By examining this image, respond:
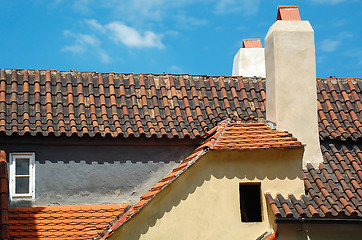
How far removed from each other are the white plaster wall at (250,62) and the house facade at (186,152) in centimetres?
239

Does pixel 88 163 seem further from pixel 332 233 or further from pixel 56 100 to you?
pixel 332 233

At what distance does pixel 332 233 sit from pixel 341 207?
57cm

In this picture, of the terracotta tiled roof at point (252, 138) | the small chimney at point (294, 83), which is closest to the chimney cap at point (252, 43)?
the small chimney at point (294, 83)

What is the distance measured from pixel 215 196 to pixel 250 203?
1.04 m

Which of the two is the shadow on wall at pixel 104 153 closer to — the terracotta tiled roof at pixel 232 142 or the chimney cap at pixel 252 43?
the terracotta tiled roof at pixel 232 142

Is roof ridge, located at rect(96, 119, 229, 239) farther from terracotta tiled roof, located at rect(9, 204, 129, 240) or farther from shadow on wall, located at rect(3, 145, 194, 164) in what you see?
shadow on wall, located at rect(3, 145, 194, 164)

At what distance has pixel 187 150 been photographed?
15445 mm

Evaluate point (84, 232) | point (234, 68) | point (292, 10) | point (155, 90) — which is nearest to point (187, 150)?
point (155, 90)

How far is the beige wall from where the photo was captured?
41.3 feet

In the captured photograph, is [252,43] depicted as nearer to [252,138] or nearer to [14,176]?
[252,138]

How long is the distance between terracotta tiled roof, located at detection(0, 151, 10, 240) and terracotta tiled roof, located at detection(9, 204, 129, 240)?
69 centimetres

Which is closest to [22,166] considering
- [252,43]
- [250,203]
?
[250,203]

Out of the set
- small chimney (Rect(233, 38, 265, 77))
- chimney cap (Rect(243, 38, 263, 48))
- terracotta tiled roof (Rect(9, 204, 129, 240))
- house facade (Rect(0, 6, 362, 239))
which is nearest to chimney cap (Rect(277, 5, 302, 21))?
house facade (Rect(0, 6, 362, 239))

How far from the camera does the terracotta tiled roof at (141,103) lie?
49.3 feet
